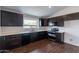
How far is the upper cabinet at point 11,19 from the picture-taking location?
104cm

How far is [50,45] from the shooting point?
1139mm

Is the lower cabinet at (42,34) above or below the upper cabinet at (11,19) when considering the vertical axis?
below

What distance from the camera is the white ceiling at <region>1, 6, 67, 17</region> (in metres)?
1.09

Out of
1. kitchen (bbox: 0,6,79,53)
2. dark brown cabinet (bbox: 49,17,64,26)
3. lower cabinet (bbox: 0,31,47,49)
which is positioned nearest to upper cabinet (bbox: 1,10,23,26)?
kitchen (bbox: 0,6,79,53)

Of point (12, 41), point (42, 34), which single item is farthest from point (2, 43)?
point (42, 34)

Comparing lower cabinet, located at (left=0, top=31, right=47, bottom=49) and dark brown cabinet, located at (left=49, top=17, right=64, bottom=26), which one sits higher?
dark brown cabinet, located at (left=49, top=17, right=64, bottom=26)

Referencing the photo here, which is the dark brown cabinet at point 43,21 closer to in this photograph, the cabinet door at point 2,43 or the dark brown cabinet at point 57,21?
the dark brown cabinet at point 57,21

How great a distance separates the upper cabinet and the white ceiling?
3.4 inches

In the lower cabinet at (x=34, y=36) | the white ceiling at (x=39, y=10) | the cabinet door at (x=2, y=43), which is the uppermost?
→ the white ceiling at (x=39, y=10)

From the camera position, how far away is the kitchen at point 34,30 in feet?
3.48

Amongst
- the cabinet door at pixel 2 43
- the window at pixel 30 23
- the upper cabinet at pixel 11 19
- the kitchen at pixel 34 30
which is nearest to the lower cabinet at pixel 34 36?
the kitchen at pixel 34 30

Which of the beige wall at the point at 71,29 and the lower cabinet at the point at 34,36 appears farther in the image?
the lower cabinet at the point at 34,36

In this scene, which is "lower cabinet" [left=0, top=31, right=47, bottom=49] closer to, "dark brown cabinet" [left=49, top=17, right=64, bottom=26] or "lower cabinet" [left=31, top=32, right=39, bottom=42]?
"lower cabinet" [left=31, top=32, right=39, bottom=42]
